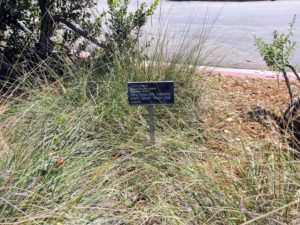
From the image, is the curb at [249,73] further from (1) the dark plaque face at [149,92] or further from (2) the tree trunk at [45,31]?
(1) the dark plaque face at [149,92]

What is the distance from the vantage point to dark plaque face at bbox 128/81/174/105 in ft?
12.2

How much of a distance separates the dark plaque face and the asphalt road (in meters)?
1.51

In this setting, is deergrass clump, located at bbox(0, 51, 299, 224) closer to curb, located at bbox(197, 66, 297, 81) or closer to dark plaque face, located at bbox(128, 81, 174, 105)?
dark plaque face, located at bbox(128, 81, 174, 105)

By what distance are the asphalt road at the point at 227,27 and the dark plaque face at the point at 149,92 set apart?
1511 mm

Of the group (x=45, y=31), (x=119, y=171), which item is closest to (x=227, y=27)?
(x=45, y=31)

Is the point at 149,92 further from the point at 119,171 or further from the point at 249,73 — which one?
the point at 249,73

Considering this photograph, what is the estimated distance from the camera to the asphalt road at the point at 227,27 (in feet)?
21.7

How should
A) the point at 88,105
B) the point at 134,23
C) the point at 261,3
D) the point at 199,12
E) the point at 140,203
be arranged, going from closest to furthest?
the point at 140,203 → the point at 88,105 → the point at 134,23 → the point at 199,12 → the point at 261,3

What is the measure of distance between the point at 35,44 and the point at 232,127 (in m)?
2.64

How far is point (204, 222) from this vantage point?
2.68 m

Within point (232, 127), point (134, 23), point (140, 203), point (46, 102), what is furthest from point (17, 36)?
point (140, 203)

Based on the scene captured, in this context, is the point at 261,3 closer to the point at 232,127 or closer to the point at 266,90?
the point at 266,90

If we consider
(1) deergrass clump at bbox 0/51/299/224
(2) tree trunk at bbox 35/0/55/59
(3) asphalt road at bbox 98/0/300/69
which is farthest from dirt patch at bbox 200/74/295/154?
(2) tree trunk at bbox 35/0/55/59

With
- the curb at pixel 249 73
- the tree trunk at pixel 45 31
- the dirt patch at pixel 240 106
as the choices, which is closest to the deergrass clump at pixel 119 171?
the dirt patch at pixel 240 106
